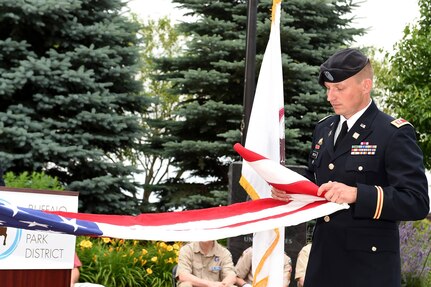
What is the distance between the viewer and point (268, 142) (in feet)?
20.5

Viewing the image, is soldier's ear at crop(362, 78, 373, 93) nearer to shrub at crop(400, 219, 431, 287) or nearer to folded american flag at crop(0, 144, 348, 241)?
folded american flag at crop(0, 144, 348, 241)

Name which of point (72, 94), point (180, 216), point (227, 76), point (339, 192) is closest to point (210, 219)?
point (180, 216)

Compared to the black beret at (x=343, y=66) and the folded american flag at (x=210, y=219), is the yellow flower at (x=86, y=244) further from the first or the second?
the black beret at (x=343, y=66)

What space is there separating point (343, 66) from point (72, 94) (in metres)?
10.9

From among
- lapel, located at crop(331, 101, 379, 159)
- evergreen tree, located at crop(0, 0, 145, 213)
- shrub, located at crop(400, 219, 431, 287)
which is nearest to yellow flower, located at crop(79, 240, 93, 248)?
evergreen tree, located at crop(0, 0, 145, 213)

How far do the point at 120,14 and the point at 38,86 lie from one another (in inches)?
97.4

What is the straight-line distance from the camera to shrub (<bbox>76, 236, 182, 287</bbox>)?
11164mm

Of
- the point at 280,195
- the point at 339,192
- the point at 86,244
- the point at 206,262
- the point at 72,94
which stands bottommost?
the point at 86,244

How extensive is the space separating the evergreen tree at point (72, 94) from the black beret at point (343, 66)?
10448 mm

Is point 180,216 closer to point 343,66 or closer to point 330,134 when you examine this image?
point 330,134

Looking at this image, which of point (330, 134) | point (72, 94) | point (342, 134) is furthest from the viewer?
point (72, 94)

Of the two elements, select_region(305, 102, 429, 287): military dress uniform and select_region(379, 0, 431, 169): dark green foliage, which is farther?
select_region(379, 0, 431, 169): dark green foliage

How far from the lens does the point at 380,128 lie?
3.91 m

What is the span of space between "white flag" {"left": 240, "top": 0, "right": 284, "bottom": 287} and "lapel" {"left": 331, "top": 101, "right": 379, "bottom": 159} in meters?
1.18
